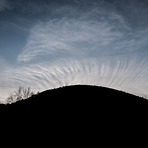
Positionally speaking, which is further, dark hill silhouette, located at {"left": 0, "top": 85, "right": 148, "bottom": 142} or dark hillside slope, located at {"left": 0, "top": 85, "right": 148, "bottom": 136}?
dark hillside slope, located at {"left": 0, "top": 85, "right": 148, "bottom": 136}

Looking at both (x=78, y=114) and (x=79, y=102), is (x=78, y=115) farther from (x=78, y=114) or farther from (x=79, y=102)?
(x=79, y=102)

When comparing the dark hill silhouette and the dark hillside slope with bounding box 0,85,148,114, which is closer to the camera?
the dark hill silhouette

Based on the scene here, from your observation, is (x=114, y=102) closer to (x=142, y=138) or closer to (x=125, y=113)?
(x=125, y=113)

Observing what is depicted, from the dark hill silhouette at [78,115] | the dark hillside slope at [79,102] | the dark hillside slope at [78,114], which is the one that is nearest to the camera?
the dark hill silhouette at [78,115]

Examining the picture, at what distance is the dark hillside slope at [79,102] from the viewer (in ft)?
53.4

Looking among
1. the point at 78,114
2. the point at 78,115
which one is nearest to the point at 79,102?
the point at 78,114

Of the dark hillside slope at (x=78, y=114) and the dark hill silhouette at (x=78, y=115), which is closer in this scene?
the dark hill silhouette at (x=78, y=115)

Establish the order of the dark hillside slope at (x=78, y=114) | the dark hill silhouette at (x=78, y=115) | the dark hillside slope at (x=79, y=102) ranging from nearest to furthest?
the dark hill silhouette at (x=78, y=115) → the dark hillside slope at (x=78, y=114) → the dark hillside slope at (x=79, y=102)

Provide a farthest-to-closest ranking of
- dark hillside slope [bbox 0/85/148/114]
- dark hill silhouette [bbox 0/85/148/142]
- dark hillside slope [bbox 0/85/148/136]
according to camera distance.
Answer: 1. dark hillside slope [bbox 0/85/148/114]
2. dark hillside slope [bbox 0/85/148/136]
3. dark hill silhouette [bbox 0/85/148/142]

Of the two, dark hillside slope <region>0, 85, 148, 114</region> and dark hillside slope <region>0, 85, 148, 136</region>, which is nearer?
dark hillside slope <region>0, 85, 148, 136</region>

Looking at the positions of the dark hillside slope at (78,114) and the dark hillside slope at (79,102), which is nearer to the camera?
the dark hillside slope at (78,114)

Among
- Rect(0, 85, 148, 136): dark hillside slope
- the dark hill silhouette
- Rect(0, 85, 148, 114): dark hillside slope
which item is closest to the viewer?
the dark hill silhouette

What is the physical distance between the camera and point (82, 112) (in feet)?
50.0

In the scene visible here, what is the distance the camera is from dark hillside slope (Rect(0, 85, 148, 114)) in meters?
16.3
